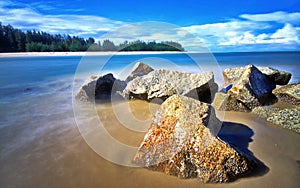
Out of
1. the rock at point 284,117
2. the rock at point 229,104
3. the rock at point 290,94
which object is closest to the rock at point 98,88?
the rock at point 229,104

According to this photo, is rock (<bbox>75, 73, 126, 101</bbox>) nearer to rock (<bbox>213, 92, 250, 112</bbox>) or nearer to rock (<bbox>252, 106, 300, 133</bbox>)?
rock (<bbox>213, 92, 250, 112</bbox>)

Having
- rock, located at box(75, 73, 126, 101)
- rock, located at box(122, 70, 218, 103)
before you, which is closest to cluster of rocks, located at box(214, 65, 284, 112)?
rock, located at box(122, 70, 218, 103)

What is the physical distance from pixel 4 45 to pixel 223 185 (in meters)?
80.9

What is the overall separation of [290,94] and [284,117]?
2.65m

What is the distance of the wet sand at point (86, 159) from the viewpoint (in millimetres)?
3123

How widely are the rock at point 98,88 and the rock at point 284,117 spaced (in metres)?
5.16

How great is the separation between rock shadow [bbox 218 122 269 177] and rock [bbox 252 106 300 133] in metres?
0.89

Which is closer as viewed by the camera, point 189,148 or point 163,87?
point 189,148

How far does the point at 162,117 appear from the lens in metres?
3.74

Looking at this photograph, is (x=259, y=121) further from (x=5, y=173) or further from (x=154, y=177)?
(x=5, y=173)

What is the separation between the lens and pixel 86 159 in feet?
12.2

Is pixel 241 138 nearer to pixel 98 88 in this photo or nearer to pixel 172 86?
pixel 172 86

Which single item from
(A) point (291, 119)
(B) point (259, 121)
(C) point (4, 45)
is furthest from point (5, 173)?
(C) point (4, 45)

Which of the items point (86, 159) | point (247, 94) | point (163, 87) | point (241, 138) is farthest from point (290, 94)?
point (86, 159)
